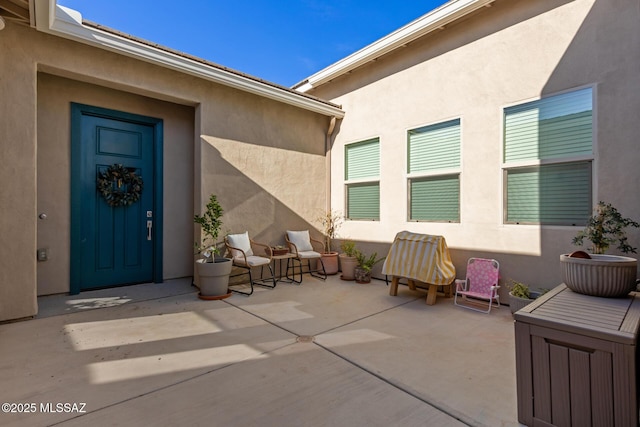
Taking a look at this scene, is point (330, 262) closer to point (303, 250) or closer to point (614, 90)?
point (303, 250)

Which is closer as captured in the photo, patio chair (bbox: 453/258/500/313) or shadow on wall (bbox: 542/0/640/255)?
shadow on wall (bbox: 542/0/640/255)

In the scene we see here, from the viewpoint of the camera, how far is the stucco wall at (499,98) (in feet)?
10.7

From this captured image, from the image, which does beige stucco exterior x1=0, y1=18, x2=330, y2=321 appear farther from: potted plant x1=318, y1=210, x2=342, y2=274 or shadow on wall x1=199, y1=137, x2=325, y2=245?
potted plant x1=318, y1=210, x2=342, y2=274

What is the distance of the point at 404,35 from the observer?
4.89m

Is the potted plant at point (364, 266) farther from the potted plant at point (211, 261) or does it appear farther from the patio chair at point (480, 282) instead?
the potted plant at point (211, 261)

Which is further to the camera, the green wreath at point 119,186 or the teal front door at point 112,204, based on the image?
the green wreath at point 119,186

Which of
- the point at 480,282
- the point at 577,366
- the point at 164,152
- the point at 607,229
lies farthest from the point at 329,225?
the point at 577,366

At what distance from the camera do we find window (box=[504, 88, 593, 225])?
11.5ft

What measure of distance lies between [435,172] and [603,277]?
114 inches

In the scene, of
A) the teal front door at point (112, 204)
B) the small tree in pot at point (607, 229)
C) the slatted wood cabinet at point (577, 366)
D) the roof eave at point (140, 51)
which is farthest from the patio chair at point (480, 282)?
the teal front door at point (112, 204)

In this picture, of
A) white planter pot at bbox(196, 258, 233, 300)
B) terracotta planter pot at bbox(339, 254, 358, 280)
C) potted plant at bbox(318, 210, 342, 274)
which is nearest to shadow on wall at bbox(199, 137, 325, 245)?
potted plant at bbox(318, 210, 342, 274)

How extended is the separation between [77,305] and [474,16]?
6.65m

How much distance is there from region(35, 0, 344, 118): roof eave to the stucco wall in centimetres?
176

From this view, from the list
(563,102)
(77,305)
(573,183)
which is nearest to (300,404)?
(77,305)
